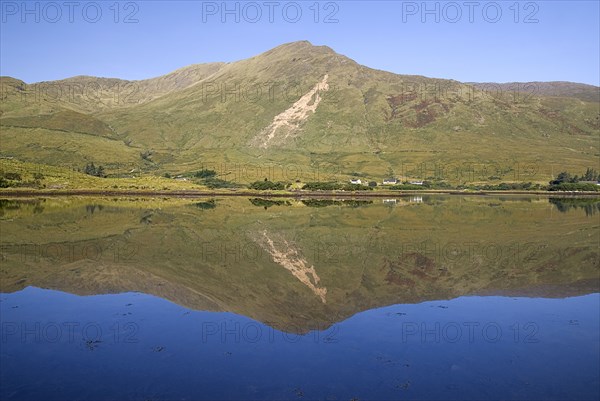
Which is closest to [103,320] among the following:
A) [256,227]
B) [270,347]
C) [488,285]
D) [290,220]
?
[270,347]

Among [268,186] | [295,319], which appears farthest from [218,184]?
[295,319]

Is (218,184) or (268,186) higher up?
(218,184)

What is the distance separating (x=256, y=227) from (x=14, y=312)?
125 ft

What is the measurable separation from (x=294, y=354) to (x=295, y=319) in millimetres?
4489

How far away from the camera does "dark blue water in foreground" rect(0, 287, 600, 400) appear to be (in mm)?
15398

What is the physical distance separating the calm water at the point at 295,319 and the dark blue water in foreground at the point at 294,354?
80 mm

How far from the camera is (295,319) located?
898 inches

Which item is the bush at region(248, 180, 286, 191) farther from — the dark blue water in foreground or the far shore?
the dark blue water in foreground

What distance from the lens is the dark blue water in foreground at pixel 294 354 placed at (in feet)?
50.5

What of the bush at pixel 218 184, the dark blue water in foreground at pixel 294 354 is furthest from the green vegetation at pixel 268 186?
the dark blue water in foreground at pixel 294 354

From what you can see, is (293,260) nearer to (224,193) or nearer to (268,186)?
(224,193)

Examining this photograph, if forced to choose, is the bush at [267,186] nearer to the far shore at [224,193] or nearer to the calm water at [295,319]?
the far shore at [224,193]

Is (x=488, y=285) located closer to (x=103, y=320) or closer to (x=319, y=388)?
(x=319, y=388)

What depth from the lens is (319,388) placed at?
15508 millimetres
